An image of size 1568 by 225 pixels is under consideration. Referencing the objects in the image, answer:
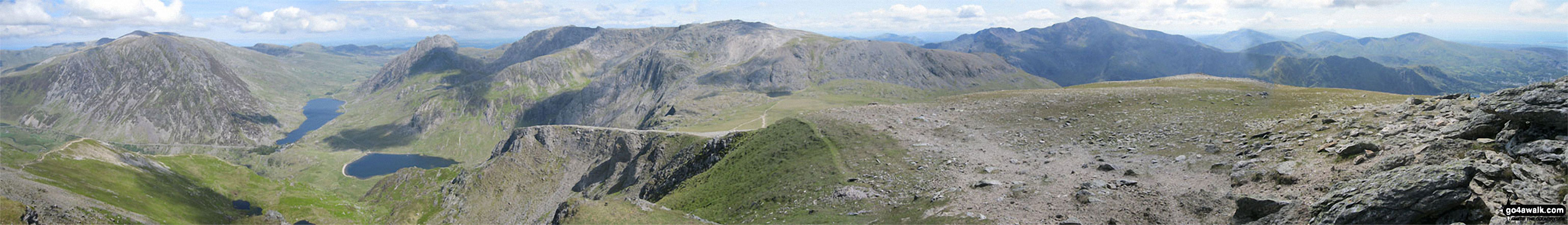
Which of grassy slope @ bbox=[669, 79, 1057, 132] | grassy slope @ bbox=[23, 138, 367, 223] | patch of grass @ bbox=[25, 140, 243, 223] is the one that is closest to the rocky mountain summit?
grassy slope @ bbox=[669, 79, 1057, 132]

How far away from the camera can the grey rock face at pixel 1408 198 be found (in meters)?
21.7

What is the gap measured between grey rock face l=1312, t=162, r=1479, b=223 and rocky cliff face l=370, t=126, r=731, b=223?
6856cm

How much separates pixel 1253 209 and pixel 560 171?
129m

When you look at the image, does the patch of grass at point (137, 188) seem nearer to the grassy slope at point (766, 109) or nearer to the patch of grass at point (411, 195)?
the patch of grass at point (411, 195)

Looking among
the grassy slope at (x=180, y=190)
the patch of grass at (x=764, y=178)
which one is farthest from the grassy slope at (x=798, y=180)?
the grassy slope at (x=180, y=190)

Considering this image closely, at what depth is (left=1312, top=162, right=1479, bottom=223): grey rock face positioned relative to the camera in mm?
21719

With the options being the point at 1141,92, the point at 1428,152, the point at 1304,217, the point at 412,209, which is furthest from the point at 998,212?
the point at 412,209

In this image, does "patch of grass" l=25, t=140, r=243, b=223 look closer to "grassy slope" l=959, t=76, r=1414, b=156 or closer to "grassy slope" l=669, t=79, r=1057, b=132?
"grassy slope" l=669, t=79, r=1057, b=132

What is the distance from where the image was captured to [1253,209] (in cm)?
2828

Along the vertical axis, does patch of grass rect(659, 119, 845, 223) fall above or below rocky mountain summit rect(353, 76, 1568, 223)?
below

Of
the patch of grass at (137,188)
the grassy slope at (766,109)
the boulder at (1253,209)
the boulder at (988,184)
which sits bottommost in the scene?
the patch of grass at (137,188)

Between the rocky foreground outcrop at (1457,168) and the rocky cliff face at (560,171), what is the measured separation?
6725cm

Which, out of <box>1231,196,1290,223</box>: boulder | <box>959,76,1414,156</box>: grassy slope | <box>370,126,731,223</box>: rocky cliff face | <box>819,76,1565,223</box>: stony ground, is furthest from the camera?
<box>370,126,731,223</box>: rocky cliff face

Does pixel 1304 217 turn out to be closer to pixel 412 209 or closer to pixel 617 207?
pixel 617 207
